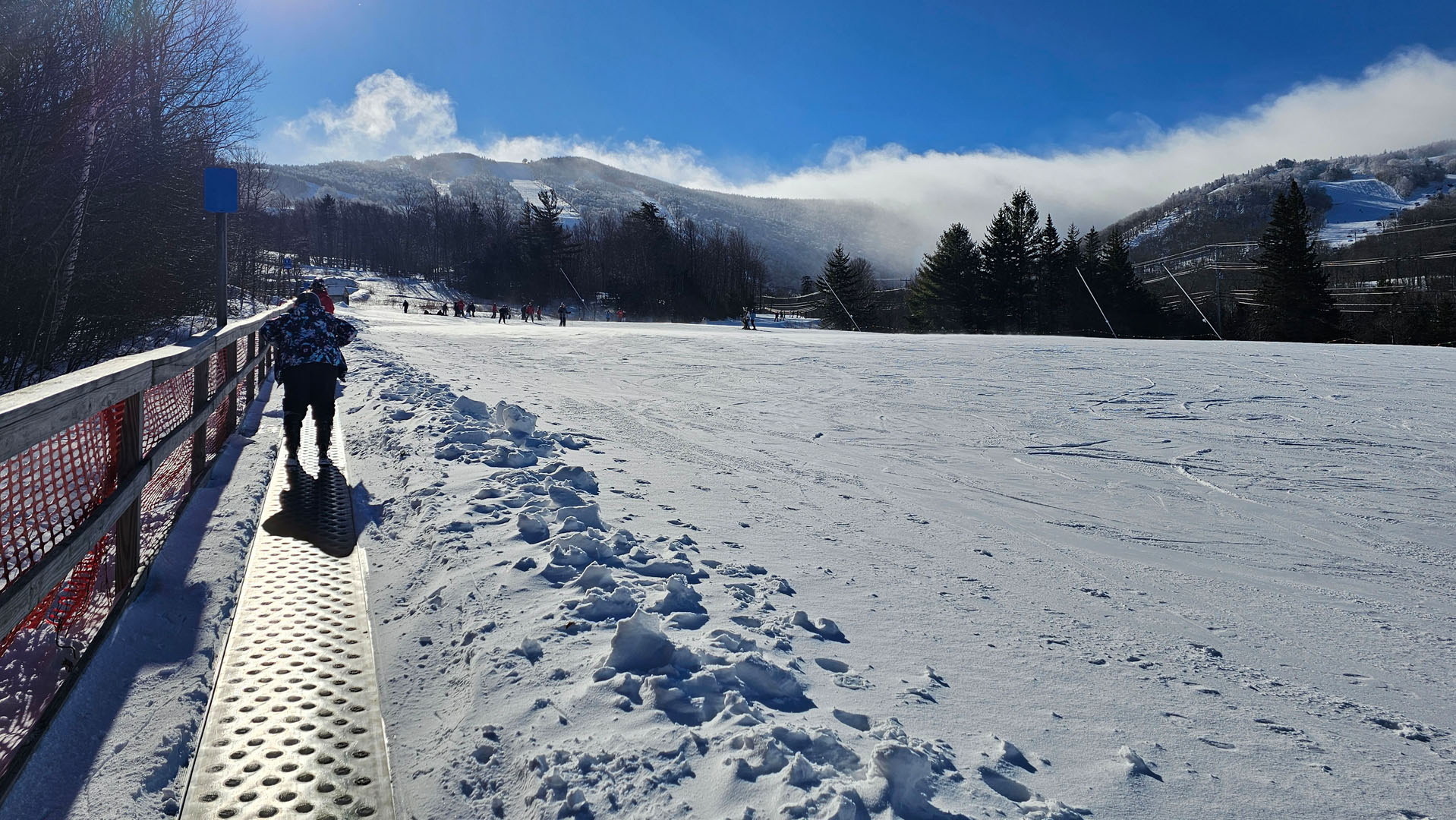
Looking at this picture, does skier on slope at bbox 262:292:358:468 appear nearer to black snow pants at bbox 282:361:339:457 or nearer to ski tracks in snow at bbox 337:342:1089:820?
black snow pants at bbox 282:361:339:457

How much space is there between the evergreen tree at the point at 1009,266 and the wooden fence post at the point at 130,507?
6224 cm

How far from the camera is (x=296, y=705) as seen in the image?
3.03m

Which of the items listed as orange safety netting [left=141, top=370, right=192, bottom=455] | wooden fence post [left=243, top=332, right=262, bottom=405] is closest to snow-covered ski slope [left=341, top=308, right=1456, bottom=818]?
orange safety netting [left=141, top=370, right=192, bottom=455]

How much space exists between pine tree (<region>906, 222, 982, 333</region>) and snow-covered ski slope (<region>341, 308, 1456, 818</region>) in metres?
53.7

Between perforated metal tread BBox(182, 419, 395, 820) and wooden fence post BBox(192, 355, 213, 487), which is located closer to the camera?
perforated metal tread BBox(182, 419, 395, 820)

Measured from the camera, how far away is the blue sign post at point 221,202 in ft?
35.9

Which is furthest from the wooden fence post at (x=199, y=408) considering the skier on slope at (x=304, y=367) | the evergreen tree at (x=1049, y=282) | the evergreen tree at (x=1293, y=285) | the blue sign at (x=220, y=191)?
the evergreen tree at (x=1049, y=282)

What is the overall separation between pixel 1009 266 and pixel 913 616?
204 ft

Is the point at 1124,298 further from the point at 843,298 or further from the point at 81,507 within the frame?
the point at 81,507

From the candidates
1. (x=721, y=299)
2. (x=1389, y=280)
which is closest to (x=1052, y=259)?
(x=1389, y=280)

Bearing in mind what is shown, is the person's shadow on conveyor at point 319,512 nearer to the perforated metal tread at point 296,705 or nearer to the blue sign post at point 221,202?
the perforated metal tread at point 296,705

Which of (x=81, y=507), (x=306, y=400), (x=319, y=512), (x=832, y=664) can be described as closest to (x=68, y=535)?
(x=81, y=507)

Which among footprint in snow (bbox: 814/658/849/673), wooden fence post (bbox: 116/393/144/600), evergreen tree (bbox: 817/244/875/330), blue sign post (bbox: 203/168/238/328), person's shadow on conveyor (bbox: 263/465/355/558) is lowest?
person's shadow on conveyor (bbox: 263/465/355/558)

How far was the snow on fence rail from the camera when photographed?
258 cm
